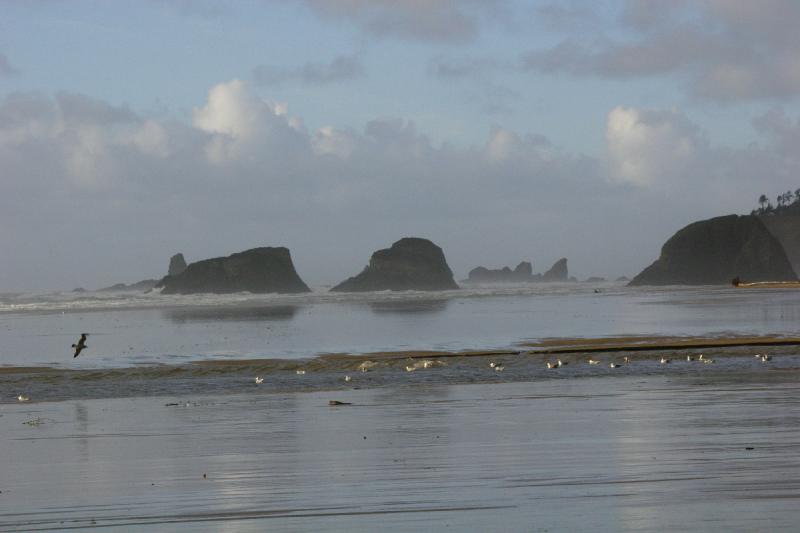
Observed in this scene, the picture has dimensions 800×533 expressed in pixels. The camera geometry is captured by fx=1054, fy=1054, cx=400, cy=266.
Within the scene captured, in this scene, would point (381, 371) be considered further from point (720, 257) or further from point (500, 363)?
point (720, 257)

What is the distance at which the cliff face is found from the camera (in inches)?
7441

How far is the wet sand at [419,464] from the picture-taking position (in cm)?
1031

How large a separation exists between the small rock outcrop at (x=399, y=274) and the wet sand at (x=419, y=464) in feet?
524

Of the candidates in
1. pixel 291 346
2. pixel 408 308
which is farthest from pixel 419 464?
pixel 408 308

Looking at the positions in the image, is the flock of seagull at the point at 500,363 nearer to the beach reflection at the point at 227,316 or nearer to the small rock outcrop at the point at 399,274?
the beach reflection at the point at 227,316

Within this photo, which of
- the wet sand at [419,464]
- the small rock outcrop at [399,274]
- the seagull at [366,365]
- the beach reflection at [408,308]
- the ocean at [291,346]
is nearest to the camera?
the wet sand at [419,464]

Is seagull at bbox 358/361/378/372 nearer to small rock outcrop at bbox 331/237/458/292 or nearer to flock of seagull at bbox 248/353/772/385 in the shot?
flock of seagull at bbox 248/353/772/385

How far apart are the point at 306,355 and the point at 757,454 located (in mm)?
25106

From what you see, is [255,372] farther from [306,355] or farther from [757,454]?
[757,454]

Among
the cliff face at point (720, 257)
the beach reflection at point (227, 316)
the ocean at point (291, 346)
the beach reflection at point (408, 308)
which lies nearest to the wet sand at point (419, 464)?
the ocean at point (291, 346)

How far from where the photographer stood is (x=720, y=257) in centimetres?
19262

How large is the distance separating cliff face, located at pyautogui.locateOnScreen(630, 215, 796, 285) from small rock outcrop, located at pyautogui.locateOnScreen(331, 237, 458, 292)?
3710 cm

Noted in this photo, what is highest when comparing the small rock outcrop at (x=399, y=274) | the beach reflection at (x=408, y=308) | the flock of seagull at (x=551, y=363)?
the small rock outcrop at (x=399, y=274)

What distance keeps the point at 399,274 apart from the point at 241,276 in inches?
1407
